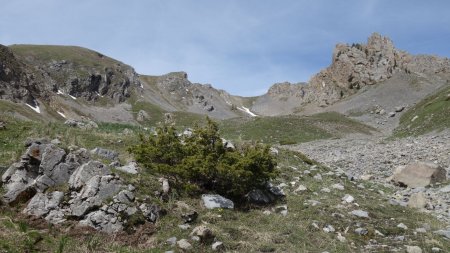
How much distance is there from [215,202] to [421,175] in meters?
12.8

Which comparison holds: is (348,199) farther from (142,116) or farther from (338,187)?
(142,116)

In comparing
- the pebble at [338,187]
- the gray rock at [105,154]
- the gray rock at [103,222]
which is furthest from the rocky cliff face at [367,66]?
the gray rock at [103,222]

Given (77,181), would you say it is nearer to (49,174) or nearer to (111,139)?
(49,174)

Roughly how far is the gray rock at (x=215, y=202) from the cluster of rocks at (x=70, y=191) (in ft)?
6.89

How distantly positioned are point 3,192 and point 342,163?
23709 mm

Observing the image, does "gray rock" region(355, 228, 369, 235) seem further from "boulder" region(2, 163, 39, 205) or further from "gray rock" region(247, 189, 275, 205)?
"boulder" region(2, 163, 39, 205)

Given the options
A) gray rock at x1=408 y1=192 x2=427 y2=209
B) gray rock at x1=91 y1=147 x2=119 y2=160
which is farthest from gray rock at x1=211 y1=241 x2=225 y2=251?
gray rock at x1=408 y1=192 x2=427 y2=209

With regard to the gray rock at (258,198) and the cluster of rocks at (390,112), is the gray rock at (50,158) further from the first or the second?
the cluster of rocks at (390,112)

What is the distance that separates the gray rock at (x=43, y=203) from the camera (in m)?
12.4

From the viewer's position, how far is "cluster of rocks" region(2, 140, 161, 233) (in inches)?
486

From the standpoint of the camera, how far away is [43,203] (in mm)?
12664

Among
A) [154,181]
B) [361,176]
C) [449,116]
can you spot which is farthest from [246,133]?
[154,181]

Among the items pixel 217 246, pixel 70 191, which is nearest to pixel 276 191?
pixel 217 246

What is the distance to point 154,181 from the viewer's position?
15.0 metres
